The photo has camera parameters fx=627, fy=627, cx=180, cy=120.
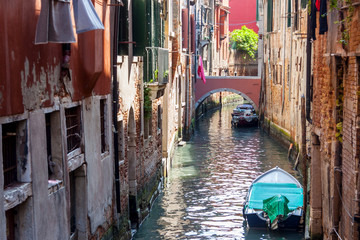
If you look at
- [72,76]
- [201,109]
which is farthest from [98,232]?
[201,109]

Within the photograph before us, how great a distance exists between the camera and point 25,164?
21.5ft

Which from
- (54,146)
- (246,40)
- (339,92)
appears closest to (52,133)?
(54,146)

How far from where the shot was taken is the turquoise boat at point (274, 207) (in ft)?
44.0

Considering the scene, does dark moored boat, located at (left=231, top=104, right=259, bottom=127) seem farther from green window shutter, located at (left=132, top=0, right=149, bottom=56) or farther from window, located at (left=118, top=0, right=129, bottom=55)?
window, located at (left=118, top=0, right=129, bottom=55)

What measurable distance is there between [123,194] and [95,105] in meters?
2.86

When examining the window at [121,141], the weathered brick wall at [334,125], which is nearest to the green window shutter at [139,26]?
the window at [121,141]

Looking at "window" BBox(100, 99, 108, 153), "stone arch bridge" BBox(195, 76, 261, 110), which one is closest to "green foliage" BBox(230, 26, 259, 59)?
"stone arch bridge" BBox(195, 76, 261, 110)

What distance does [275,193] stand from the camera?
591 inches

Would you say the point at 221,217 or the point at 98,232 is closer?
the point at 98,232

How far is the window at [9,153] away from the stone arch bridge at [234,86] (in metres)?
29.6

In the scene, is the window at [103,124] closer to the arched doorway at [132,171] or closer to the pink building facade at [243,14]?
the arched doorway at [132,171]

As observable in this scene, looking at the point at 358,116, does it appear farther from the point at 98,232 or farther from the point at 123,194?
the point at 123,194

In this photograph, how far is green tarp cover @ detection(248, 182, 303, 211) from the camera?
1410cm

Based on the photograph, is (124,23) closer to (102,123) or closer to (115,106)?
(115,106)
